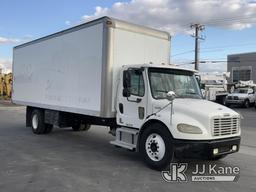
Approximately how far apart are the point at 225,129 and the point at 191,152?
1010mm

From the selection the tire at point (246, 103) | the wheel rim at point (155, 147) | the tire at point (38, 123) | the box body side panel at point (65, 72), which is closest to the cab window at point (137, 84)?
the box body side panel at point (65, 72)

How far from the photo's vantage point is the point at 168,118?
809 centimetres

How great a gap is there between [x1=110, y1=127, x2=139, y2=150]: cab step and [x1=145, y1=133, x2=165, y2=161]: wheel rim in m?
0.61

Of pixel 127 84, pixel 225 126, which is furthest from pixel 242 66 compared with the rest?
pixel 225 126

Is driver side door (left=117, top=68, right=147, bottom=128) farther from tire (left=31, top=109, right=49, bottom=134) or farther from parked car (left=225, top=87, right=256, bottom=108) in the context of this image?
parked car (left=225, top=87, right=256, bottom=108)

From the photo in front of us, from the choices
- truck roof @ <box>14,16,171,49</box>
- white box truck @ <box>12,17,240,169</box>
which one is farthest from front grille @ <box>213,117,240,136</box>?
truck roof @ <box>14,16,171,49</box>

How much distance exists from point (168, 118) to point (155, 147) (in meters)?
0.74

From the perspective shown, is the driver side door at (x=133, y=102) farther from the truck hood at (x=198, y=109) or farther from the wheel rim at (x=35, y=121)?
the wheel rim at (x=35, y=121)

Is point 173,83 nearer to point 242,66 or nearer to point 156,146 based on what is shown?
point 156,146

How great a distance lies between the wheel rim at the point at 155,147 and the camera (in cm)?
817

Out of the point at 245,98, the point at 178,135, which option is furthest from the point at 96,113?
the point at 245,98

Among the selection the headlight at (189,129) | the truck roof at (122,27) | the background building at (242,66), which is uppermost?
the background building at (242,66)

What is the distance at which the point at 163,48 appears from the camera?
11109 mm

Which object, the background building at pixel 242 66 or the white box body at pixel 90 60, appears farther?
the background building at pixel 242 66
